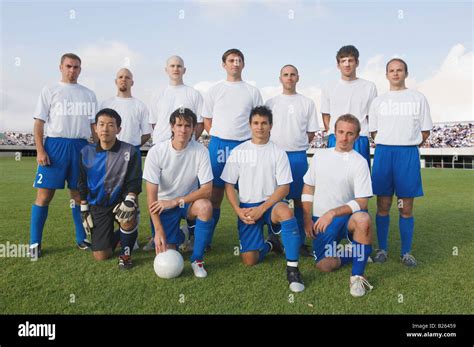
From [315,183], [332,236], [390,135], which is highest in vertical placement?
[390,135]

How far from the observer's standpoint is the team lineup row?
385cm

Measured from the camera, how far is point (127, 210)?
13.7ft

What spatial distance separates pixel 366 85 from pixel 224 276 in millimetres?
2906

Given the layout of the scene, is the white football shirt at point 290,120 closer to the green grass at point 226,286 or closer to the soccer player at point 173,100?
the soccer player at point 173,100

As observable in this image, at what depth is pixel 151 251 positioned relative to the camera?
4.77 meters

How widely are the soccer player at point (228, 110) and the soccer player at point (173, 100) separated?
0.71 ft

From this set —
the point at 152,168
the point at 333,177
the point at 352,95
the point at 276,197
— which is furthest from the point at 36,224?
the point at 352,95

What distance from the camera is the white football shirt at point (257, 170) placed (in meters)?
4.04

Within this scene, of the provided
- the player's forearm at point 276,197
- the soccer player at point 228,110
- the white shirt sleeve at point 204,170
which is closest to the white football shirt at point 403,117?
the player's forearm at point 276,197

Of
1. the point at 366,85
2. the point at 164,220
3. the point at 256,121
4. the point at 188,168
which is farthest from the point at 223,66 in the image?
the point at 164,220

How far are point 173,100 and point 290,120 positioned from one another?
1.57 metres
